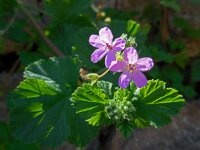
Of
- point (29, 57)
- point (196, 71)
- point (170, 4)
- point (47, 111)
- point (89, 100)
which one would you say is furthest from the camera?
point (196, 71)

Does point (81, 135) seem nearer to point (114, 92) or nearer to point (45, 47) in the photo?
point (114, 92)

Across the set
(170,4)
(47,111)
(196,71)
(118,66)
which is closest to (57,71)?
(47,111)

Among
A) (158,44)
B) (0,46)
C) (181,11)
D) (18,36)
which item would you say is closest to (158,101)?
(0,46)

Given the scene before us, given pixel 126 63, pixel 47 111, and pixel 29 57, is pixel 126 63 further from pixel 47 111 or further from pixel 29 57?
pixel 29 57

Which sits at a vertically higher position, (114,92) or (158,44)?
(158,44)

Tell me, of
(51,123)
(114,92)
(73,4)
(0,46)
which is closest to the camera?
(114,92)

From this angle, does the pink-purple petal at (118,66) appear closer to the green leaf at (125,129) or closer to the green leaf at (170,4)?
the green leaf at (125,129)
